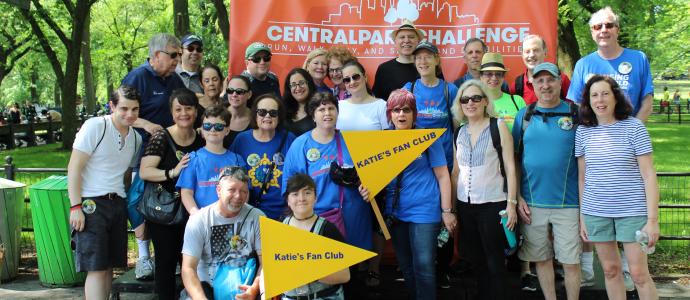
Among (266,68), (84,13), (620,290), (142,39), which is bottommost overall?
(620,290)

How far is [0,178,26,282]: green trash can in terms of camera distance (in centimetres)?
663

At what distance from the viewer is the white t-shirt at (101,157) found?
15.9ft

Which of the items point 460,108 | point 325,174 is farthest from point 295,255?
point 460,108

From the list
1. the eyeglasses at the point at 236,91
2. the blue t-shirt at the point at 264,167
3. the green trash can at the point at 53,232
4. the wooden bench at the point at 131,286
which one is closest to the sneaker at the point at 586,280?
the blue t-shirt at the point at 264,167

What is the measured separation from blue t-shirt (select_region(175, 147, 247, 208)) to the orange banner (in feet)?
7.97

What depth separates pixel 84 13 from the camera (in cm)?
1645

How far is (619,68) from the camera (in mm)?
5277

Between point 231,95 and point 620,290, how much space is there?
346 centimetres

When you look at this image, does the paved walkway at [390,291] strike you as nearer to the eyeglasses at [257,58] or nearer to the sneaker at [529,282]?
the sneaker at [529,282]

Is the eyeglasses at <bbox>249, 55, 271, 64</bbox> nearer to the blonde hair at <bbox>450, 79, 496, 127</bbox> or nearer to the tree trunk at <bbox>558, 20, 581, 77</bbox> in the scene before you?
the blonde hair at <bbox>450, 79, 496, 127</bbox>

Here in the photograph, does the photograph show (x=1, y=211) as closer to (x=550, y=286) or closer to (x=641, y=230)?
(x=550, y=286)

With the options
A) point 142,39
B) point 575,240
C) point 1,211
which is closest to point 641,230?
point 575,240

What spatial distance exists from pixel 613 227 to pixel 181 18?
9960mm

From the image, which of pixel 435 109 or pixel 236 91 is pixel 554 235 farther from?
pixel 236 91
